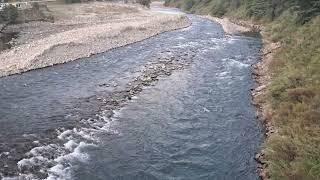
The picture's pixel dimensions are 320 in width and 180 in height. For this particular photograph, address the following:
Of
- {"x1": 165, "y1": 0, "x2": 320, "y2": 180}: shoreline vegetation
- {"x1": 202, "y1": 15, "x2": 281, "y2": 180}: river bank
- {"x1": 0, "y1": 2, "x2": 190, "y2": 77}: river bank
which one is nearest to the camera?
{"x1": 165, "y1": 0, "x2": 320, "y2": 180}: shoreline vegetation

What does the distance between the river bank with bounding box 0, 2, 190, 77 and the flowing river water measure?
1.58 metres

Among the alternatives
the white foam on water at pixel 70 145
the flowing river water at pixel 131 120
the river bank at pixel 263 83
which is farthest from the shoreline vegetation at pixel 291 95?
the white foam on water at pixel 70 145

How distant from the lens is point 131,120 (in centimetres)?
2209

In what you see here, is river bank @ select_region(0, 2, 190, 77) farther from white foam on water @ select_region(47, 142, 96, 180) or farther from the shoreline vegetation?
the shoreline vegetation

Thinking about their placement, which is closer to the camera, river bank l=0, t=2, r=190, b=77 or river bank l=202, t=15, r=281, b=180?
river bank l=202, t=15, r=281, b=180

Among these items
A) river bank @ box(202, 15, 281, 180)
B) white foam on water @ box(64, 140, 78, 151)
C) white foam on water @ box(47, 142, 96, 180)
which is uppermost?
river bank @ box(202, 15, 281, 180)

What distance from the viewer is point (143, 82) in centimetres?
2895

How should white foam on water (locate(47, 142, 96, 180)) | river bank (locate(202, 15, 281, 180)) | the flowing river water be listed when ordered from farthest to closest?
1. river bank (locate(202, 15, 281, 180))
2. the flowing river water
3. white foam on water (locate(47, 142, 96, 180))

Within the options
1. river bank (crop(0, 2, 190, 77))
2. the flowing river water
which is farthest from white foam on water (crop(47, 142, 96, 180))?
river bank (crop(0, 2, 190, 77))

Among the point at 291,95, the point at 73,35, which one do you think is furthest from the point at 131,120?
the point at 73,35

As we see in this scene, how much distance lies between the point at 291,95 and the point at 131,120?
8462mm

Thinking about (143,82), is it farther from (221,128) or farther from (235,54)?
(235,54)

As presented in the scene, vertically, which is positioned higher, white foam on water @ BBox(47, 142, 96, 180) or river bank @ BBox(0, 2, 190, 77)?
river bank @ BBox(0, 2, 190, 77)

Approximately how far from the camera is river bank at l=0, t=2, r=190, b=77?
32.8 meters
